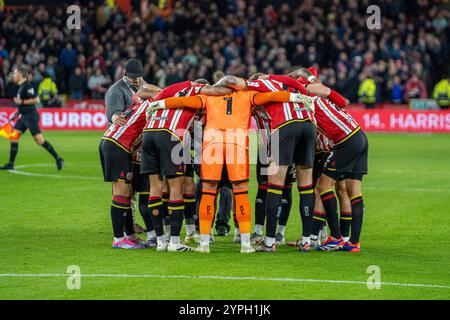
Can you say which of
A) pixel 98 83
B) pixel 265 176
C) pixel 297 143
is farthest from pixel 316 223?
pixel 98 83

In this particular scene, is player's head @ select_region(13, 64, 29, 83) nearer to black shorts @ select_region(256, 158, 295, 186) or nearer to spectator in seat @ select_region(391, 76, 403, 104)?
black shorts @ select_region(256, 158, 295, 186)

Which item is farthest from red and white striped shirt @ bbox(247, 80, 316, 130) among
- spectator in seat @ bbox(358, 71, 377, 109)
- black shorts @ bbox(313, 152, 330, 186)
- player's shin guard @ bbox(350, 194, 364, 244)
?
spectator in seat @ bbox(358, 71, 377, 109)

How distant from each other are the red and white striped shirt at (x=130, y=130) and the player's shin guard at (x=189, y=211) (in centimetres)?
108

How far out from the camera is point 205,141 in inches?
464

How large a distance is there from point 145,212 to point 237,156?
1553 mm

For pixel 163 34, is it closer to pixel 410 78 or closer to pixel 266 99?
pixel 410 78

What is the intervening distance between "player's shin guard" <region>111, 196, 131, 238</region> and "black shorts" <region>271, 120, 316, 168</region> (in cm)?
198

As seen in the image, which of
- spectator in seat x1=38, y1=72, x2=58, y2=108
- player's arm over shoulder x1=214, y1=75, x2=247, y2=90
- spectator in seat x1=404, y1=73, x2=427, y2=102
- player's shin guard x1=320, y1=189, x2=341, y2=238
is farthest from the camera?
spectator in seat x1=38, y1=72, x2=58, y2=108

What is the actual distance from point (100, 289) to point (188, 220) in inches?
138

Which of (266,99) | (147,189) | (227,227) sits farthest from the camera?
(227,227)

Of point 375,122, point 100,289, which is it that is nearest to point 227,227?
point 100,289

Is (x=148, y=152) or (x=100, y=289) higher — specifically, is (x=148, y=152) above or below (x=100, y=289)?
above

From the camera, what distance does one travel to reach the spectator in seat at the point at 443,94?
34812mm

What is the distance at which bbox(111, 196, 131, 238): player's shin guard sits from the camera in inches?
479
